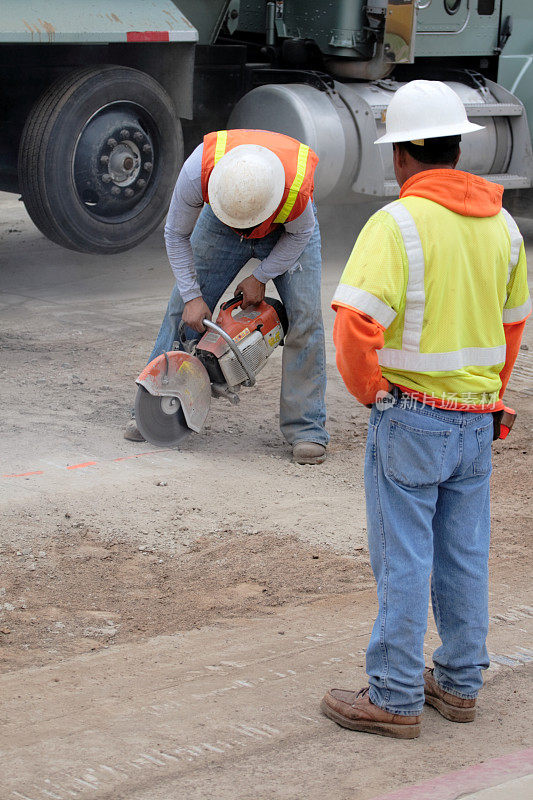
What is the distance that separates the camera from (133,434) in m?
4.99

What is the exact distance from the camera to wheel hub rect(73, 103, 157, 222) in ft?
22.7

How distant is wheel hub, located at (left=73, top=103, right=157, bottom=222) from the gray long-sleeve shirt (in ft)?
8.02

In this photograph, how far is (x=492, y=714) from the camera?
3.00 meters

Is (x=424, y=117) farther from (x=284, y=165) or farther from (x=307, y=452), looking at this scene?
(x=307, y=452)

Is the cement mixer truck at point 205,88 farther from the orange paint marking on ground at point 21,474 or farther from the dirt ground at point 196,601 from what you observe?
the orange paint marking on ground at point 21,474

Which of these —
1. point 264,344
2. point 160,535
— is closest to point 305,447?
point 264,344

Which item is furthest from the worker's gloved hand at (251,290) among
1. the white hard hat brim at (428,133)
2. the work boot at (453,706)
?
the work boot at (453,706)

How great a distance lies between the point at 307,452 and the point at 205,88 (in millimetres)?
4642

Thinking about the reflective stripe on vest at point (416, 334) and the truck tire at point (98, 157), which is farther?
the truck tire at point (98, 157)

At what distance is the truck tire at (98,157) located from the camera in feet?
22.5

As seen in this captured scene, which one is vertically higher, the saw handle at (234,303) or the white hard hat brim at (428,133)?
the white hard hat brim at (428,133)

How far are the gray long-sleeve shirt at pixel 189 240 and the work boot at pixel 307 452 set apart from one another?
78cm

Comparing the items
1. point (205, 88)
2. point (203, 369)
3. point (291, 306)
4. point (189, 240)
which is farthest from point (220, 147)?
point (205, 88)

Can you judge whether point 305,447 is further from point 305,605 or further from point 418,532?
point 418,532
